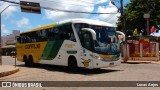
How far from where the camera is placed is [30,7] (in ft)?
93.7

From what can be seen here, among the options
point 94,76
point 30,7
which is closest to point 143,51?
point 30,7

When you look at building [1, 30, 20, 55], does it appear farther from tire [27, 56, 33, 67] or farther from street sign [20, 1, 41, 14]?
tire [27, 56, 33, 67]

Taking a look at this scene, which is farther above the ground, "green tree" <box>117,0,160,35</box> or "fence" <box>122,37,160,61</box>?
"green tree" <box>117,0,160,35</box>

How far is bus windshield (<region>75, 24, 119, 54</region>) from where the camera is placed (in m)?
18.4

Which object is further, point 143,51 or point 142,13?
point 142,13

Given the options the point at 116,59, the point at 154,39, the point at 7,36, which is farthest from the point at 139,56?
the point at 7,36

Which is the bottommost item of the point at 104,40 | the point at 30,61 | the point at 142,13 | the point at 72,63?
the point at 30,61

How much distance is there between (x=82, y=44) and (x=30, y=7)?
36.8ft

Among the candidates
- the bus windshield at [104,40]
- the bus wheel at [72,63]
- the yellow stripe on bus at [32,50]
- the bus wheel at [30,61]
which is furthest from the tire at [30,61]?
the bus windshield at [104,40]

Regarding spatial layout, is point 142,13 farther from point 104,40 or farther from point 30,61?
point 104,40

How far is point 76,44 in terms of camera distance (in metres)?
19.2

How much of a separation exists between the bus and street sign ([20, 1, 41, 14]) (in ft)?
18.8

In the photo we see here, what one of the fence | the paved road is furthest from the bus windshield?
the fence

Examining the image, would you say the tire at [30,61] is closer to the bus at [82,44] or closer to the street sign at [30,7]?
the bus at [82,44]
